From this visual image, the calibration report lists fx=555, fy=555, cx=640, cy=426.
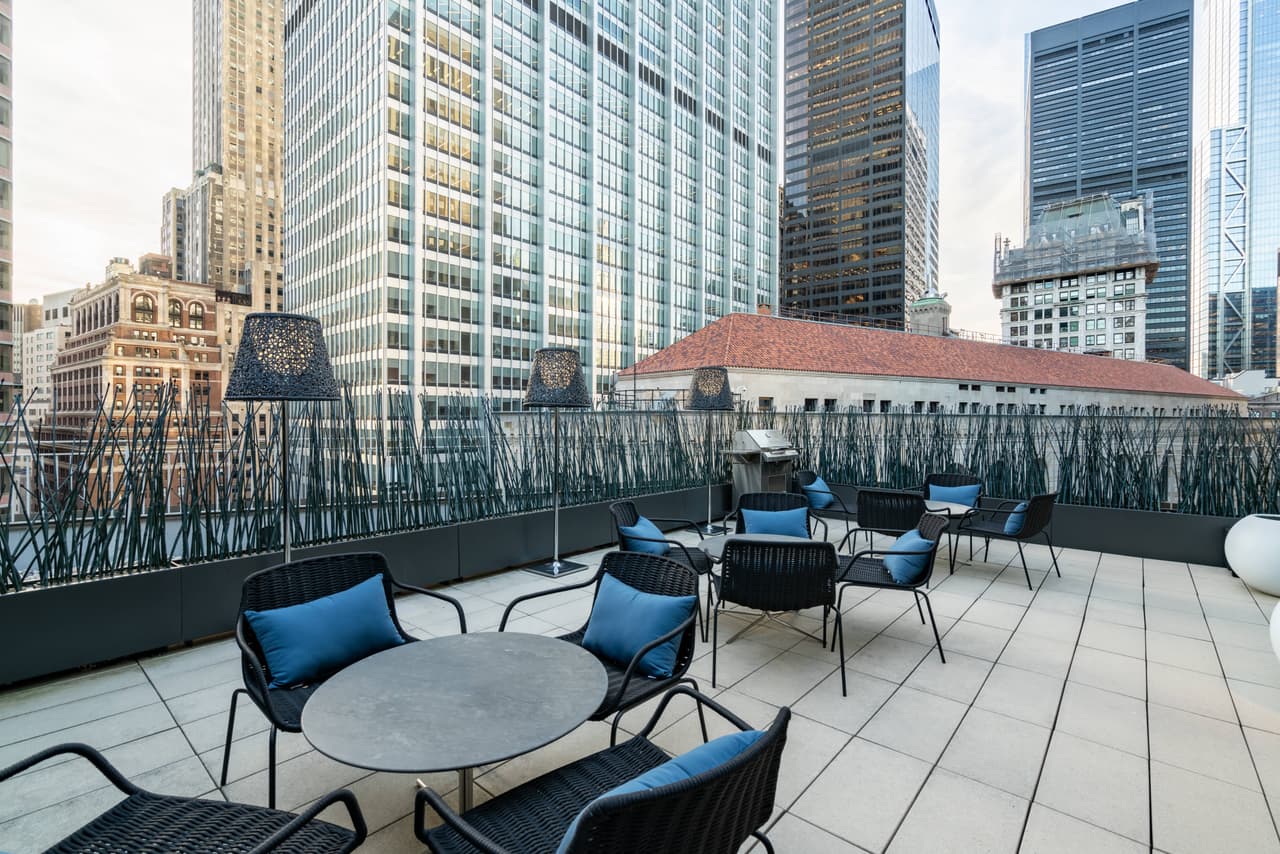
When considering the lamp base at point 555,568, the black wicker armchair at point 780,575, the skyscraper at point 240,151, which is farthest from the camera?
the skyscraper at point 240,151

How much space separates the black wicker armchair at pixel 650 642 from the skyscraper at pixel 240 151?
85.1 m

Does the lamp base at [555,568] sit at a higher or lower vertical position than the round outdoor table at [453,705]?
lower

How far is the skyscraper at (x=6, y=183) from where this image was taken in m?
26.2

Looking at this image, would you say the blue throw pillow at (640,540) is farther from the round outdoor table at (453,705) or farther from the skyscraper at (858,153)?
the skyscraper at (858,153)

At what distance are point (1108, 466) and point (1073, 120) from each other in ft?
445

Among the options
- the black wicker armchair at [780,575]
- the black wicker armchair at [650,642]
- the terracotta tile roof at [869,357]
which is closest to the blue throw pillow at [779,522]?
the black wicker armchair at [780,575]

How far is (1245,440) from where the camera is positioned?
17.2ft

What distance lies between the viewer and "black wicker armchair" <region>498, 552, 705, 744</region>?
1911 millimetres

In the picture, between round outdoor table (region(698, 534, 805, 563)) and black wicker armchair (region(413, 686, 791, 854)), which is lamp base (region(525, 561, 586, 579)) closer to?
round outdoor table (region(698, 534, 805, 563))

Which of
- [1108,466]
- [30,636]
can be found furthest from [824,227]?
[30,636]

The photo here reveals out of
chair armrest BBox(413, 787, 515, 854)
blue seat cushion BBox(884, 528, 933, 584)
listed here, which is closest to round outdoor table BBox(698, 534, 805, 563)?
blue seat cushion BBox(884, 528, 933, 584)

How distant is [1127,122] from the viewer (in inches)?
3819

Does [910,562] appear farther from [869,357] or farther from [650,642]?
[869,357]

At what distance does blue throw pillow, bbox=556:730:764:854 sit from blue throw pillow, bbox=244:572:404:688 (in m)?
1.50
